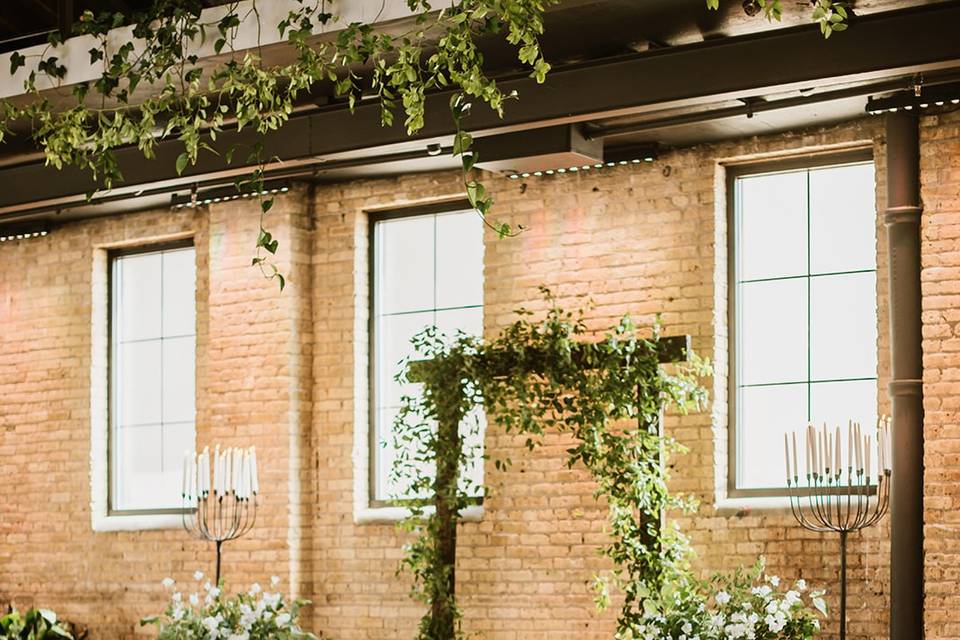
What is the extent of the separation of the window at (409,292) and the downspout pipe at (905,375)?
2.77 m

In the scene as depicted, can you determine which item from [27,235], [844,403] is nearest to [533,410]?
[844,403]

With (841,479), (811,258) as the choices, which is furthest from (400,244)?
(841,479)

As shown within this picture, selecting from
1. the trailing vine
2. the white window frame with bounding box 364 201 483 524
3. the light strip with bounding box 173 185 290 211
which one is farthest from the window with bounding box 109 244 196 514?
the trailing vine

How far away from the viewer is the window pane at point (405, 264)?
9.87 m

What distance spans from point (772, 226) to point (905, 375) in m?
1.34

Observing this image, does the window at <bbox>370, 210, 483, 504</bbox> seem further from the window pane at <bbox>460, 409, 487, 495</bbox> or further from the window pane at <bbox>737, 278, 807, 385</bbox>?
the window pane at <bbox>737, 278, 807, 385</bbox>

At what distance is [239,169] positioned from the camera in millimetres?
7938

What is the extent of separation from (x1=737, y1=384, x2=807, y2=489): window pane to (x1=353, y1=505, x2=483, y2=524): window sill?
1708 mm

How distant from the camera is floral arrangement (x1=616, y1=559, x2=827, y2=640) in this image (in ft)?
25.0

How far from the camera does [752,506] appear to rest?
27.7 ft

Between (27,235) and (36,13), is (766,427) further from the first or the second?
(27,235)

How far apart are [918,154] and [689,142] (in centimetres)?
139

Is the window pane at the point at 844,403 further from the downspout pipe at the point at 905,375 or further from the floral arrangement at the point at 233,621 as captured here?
the floral arrangement at the point at 233,621

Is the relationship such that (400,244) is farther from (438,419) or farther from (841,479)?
(841,479)
